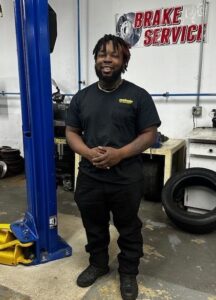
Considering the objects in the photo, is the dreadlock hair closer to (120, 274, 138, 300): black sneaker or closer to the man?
the man

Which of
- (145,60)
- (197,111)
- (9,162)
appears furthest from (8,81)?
(197,111)

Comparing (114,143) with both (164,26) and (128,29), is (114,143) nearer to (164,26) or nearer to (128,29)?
(164,26)

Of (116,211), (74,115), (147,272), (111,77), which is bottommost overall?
(147,272)

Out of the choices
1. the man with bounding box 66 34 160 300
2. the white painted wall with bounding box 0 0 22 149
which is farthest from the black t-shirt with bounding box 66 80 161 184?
the white painted wall with bounding box 0 0 22 149

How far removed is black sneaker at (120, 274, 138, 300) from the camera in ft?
5.27

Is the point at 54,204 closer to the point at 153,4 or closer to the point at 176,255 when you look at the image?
the point at 176,255

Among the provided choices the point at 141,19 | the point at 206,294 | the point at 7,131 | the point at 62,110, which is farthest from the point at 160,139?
the point at 7,131

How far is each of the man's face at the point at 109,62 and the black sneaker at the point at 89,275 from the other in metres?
1.15

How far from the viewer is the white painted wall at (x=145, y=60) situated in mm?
3160

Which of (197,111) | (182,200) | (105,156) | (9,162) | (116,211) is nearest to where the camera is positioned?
(105,156)

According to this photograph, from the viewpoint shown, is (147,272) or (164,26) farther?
(164,26)

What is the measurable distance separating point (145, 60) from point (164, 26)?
16.4 inches

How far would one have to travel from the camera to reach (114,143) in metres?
1.50

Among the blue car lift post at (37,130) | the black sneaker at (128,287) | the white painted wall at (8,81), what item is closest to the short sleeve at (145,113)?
the blue car lift post at (37,130)
